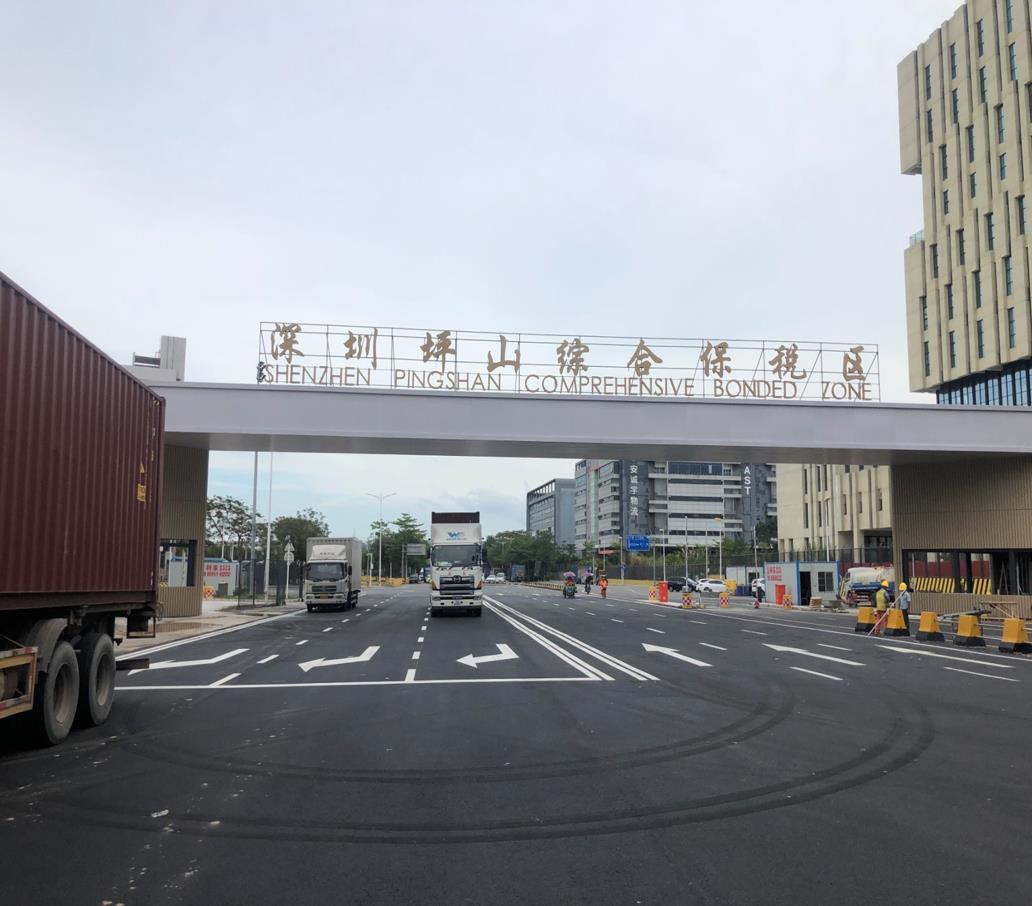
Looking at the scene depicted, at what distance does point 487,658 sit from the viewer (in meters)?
18.7

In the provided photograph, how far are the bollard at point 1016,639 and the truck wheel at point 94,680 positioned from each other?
19.6 metres

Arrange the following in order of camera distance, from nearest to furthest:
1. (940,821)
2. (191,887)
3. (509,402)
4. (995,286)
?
(191,887) < (940,821) < (509,402) < (995,286)

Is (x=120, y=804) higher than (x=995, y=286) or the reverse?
the reverse

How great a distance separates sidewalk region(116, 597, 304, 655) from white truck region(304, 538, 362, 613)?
186cm

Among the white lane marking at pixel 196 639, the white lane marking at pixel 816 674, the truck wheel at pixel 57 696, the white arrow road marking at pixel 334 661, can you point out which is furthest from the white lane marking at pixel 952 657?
the white lane marking at pixel 196 639

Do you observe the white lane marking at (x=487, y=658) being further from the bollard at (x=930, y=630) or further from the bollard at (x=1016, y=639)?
the bollard at (x=930, y=630)

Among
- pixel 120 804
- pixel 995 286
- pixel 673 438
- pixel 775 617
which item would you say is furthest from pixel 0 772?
pixel 995 286

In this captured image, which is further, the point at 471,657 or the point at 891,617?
the point at 891,617

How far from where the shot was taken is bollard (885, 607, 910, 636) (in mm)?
25828

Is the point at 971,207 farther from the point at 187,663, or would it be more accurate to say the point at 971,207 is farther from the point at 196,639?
the point at 187,663

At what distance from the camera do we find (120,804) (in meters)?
7.09

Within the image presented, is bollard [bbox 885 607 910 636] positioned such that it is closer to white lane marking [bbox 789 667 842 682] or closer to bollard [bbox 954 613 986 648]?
bollard [bbox 954 613 986 648]

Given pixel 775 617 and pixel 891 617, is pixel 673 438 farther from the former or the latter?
pixel 775 617

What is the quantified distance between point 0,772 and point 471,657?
11.5 m
